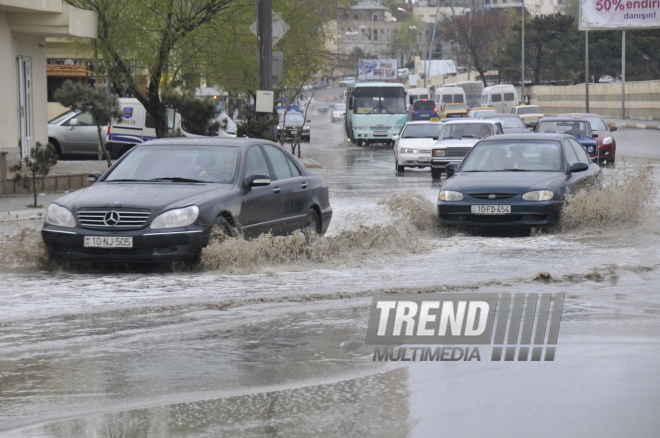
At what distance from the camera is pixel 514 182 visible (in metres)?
13.9

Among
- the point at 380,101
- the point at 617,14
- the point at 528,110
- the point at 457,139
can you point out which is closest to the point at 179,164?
the point at 457,139

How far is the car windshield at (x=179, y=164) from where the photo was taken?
10.9 m

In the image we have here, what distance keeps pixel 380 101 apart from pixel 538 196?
35705mm

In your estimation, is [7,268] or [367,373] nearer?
[367,373]

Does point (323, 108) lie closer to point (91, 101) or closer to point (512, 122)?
point (512, 122)

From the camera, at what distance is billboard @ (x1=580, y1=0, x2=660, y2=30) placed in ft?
208

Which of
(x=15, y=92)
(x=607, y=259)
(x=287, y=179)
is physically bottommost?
(x=607, y=259)

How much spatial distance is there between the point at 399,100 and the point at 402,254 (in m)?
38.0

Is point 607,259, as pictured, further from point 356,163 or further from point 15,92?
point 356,163

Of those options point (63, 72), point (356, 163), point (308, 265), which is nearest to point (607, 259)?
point (308, 265)

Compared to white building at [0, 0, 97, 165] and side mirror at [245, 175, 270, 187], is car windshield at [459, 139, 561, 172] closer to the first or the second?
side mirror at [245, 175, 270, 187]

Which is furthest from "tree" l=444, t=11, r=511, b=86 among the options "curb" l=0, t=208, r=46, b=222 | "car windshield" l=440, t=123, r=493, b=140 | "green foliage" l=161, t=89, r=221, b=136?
"curb" l=0, t=208, r=46, b=222

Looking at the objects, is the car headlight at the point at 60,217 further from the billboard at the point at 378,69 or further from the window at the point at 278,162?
the billboard at the point at 378,69

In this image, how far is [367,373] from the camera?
591 centimetres
